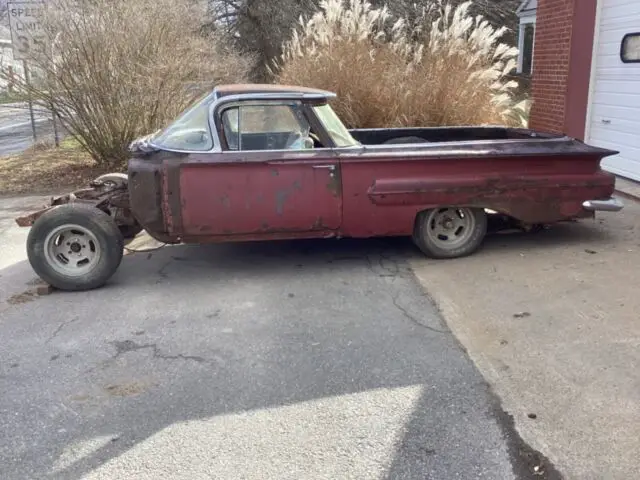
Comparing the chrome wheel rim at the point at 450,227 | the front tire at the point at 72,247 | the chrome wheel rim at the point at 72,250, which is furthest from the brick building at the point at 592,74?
the chrome wheel rim at the point at 72,250

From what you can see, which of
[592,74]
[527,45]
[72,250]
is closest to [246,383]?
[72,250]

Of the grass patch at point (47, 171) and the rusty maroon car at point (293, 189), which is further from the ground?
the rusty maroon car at point (293, 189)

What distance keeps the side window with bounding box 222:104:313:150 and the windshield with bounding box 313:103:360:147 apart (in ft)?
0.55

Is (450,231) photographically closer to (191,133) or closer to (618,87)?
(191,133)

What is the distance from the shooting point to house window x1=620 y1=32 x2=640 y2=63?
8.51 meters

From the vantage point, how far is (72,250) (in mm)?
5664

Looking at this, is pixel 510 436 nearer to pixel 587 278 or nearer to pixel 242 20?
pixel 587 278

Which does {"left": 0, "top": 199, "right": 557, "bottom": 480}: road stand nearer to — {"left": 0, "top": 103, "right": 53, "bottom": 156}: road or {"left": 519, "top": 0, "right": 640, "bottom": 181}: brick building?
{"left": 519, "top": 0, "right": 640, "bottom": 181}: brick building

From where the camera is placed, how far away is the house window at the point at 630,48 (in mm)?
8508

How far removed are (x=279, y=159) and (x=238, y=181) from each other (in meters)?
0.40

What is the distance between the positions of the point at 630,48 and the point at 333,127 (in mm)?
5137

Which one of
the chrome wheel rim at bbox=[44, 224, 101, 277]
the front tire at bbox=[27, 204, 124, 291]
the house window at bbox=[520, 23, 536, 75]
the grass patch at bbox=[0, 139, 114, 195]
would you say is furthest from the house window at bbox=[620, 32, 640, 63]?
the house window at bbox=[520, 23, 536, 75]

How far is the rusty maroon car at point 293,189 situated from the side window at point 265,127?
1cm

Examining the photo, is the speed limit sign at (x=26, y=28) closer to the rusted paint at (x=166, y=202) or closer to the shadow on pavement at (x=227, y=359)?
the shadow on pavement at (x=227, y=359)
